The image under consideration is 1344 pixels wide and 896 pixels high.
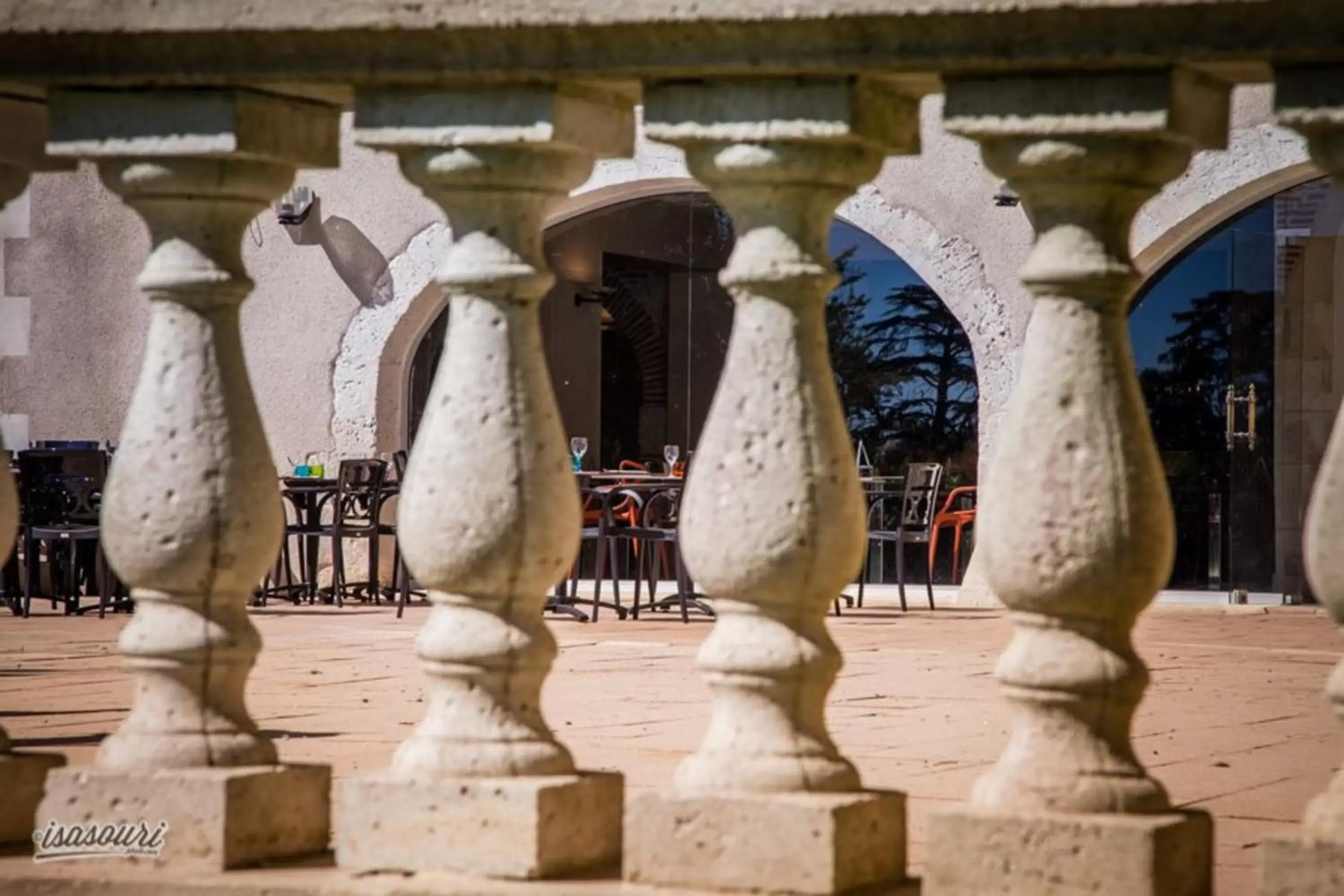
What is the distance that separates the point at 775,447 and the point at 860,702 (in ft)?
12.5

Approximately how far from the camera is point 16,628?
380 inches

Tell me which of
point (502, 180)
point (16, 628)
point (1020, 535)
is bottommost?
point (16, 628)

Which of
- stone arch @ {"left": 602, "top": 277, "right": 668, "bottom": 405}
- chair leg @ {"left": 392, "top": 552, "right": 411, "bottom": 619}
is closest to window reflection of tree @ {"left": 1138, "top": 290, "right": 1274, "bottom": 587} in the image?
stone arch @ {"left": 602, "top": 277, "right": 668, "bottom": 405}

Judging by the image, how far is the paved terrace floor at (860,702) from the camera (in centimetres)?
420

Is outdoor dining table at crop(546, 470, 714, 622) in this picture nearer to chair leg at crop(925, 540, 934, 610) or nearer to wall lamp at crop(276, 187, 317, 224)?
chair leg at crop(925, 540, 934, 610)

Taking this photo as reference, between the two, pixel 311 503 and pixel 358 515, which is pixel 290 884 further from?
pixel 358 515

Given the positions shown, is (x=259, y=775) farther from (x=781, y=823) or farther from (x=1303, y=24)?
→ (x=1303, y=24)

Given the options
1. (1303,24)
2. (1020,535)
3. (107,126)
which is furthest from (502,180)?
(1303,24)

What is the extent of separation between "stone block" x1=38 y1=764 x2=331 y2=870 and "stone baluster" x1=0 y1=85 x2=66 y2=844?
0.63 ft

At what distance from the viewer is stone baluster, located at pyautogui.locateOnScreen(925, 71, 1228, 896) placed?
220 centimetres

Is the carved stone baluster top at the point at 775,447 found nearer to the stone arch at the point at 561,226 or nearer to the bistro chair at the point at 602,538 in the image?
the bistro chair at the point at 602,538

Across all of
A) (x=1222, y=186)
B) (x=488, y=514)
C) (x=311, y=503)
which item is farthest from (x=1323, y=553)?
(x=311, y=503)

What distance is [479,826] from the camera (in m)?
2.43

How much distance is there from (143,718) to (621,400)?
12.0 metres
